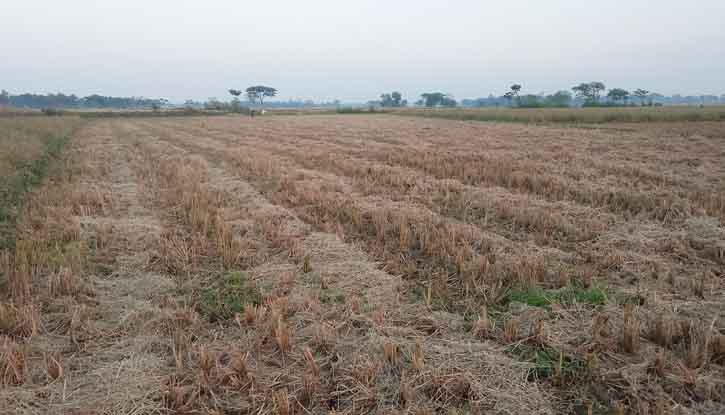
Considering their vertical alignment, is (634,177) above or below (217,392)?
above

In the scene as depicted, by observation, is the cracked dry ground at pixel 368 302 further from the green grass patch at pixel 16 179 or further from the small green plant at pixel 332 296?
the green grass patch at pixel 16 179

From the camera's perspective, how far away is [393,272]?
437cm

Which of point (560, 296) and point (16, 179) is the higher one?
point (16, 179)

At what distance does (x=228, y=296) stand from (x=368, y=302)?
1.35 m

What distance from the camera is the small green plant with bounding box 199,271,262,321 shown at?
3.52 metres

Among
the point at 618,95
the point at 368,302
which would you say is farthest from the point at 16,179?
the point at 618,95

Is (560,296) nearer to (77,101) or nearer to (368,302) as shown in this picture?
(368,302)

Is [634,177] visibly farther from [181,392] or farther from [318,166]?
[181,392]

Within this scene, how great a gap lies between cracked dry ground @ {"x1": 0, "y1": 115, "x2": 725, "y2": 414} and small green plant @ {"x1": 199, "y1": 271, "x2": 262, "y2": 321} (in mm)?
18

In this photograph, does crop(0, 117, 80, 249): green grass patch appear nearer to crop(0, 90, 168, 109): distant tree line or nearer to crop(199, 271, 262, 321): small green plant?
crop(199, 271, 262, 321): small green plant

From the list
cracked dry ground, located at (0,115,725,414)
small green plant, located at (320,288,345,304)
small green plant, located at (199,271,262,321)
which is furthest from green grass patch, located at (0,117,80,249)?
small green plant, located at (320,288,345,304)

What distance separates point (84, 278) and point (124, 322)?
126cm

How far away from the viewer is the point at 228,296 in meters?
3.78

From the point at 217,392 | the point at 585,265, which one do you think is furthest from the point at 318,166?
the point at 217,392
